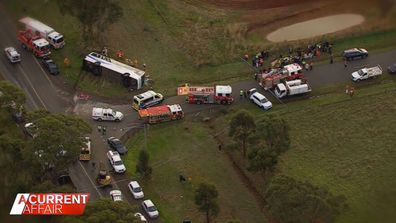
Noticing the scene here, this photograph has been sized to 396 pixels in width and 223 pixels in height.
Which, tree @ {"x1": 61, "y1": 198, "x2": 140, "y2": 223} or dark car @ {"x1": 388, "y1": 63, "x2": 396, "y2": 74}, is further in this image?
dark car @ {"x1": 388, "y1": 63, "x2": 396, "y2": 74}

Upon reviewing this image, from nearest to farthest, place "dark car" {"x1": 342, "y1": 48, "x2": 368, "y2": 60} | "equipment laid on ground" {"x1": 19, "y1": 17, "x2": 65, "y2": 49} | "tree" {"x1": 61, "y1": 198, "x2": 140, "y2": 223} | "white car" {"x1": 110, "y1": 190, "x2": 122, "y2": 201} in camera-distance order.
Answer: "tree" {"x1": 61, "y1": 198, "x2": 140, "y2": 223} → "white car" {"x1": 110, "y1": 190, "x2": 122, "y2": 201} → "dark car" {"x1": 342, "y1": 48, "x2": 368, "y2": 60} → "equipment laid on ground" {"x1": 19, "y1": 17, "x2": 65, "y2": 49}

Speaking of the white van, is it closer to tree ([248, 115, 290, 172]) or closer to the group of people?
the group of people

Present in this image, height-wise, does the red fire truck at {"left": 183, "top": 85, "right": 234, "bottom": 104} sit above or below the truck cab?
below

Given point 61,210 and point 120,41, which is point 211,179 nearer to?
point 61,210

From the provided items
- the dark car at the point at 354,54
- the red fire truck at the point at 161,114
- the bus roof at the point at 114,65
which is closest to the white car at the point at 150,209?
the red fire truck at the point at 161,114

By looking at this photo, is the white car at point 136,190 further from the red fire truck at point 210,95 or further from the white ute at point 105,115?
the red fire truck at point 210,95

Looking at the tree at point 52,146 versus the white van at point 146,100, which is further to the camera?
the white van at point 146,100

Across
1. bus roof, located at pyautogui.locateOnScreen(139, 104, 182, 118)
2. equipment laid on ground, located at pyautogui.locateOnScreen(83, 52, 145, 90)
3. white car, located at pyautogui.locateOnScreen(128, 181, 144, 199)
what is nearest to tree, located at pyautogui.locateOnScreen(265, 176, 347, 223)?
white car, located at pyautogui.locateOnScreen(128, 181, 144, 199)
